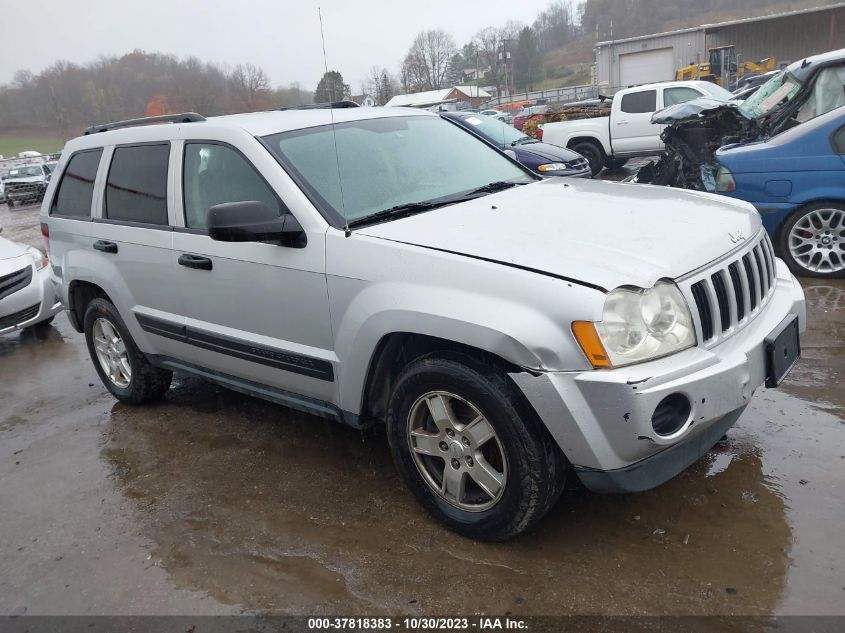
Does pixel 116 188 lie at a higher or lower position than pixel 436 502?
higher

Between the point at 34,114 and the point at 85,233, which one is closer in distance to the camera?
the point at 85,233

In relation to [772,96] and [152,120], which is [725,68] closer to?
[772,96]

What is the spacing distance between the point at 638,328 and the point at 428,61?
5581 mm

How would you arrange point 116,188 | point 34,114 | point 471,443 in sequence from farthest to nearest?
point 34,114 < point 116,188 < point 471,443

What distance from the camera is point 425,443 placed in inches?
116

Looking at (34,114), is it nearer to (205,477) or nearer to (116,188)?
(116,188)

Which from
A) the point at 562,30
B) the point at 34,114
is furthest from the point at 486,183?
the point at 562,30

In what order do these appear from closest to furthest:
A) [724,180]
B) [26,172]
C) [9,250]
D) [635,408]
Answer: [635,408]
[724,180]
[9,250]
[26,172]

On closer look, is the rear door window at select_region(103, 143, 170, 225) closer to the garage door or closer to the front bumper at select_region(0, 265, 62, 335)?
the front bumper at select_region(0, 265, 62, 335)

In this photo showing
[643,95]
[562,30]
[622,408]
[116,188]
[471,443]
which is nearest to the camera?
[622,408]

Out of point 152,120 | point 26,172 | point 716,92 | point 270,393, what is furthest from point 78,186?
point 26,172

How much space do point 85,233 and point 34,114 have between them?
124 inches

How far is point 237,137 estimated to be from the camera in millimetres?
3496

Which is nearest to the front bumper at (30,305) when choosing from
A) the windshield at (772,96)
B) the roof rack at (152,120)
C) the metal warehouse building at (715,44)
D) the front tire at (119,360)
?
the front tire at (119,360)
